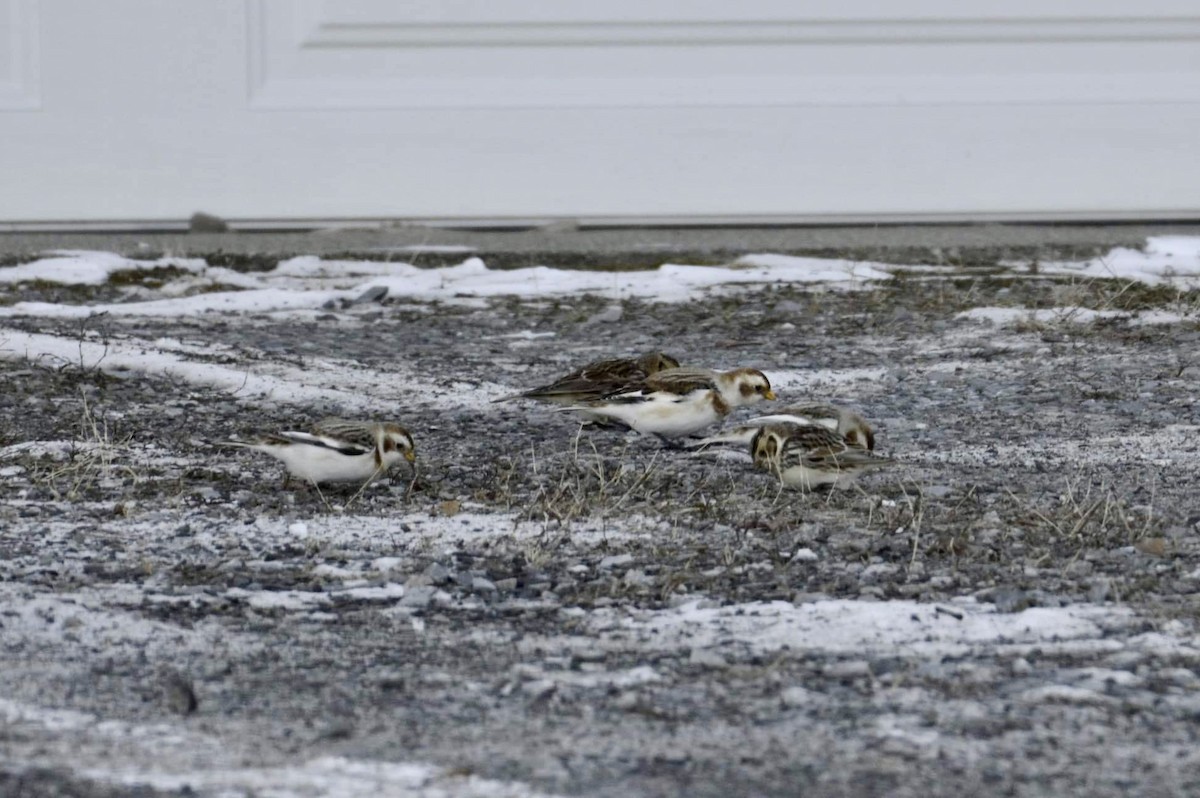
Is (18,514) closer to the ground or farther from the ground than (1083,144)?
closer to the ground

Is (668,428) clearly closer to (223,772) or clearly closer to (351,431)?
(351,431)

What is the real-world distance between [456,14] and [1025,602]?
5377 millimetres

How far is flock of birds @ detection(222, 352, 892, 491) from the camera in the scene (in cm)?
444

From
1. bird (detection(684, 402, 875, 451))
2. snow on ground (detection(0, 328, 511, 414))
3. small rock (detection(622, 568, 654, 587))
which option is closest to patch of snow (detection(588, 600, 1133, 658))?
small rock (detection(622, 568, 654, 587))

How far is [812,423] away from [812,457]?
0.27 meters

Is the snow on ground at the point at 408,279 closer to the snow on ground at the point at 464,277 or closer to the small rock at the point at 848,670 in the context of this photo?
the snow on ground at the point at 464,277

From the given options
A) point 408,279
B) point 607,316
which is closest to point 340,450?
point 607,316

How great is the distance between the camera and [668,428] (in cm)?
527

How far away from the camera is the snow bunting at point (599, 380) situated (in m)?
5.35

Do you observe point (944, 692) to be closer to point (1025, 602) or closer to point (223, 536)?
point (1025, 602)

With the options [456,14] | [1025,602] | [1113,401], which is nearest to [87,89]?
[456,14]

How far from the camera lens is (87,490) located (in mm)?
4410

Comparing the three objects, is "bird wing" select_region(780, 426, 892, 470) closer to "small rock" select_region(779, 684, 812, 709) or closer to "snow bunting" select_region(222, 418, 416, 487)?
"snow bunting" select_region(222, 418, 416, 487)

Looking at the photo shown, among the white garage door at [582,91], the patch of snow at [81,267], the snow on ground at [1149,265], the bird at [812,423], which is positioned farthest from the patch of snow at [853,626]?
the white garage door at [582,91]
